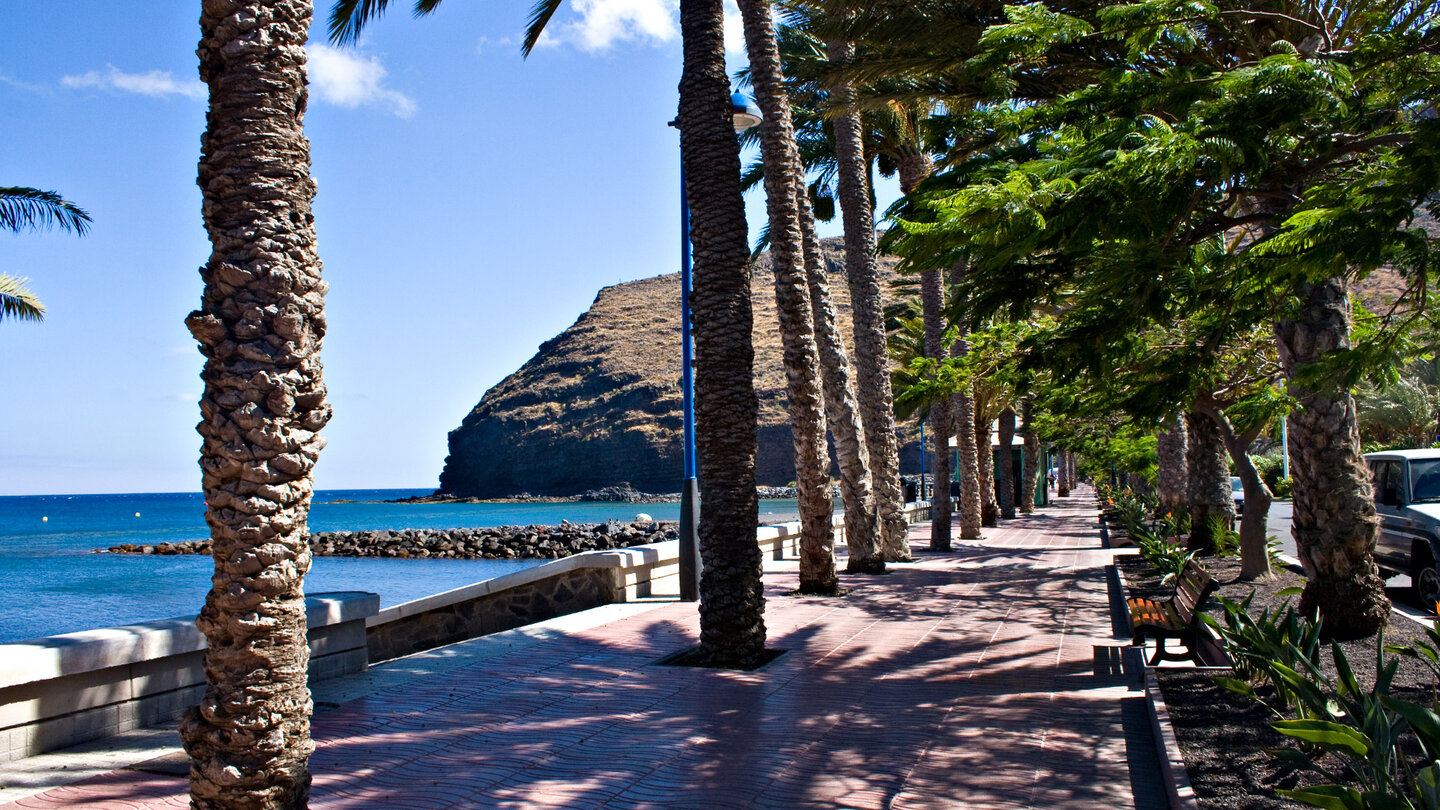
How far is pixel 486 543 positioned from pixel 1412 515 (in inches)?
1444

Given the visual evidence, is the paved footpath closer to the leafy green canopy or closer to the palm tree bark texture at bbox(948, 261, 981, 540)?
the leafy green canopy

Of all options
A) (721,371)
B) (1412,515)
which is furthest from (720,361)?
(1412,515)

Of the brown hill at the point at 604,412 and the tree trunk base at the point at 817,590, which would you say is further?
the brown hill at the point at 604,412

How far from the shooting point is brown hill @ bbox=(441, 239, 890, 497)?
412 feet

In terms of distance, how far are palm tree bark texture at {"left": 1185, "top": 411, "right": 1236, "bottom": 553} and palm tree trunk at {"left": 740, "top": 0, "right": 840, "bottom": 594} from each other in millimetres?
6076

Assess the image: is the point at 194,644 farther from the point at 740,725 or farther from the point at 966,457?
the point at 966,457

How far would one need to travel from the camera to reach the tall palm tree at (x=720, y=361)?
834 cm

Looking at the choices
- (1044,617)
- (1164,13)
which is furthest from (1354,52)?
(1044,617)

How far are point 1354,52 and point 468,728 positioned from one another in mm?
6282

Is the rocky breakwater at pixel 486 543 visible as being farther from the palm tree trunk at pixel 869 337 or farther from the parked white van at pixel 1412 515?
the parked white van at pixel 1412 515

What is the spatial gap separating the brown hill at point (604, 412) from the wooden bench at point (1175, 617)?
4030 inches

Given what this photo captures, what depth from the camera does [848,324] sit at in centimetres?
12638

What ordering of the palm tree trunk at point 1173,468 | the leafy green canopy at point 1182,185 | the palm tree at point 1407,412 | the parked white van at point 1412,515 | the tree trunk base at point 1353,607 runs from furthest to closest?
the palm tree at point 1407,412 < the palm tree trunk at point 1173,468 < the parked white van at point 1412,515 < the tree trunk base at point 1353,607 < the leafy green canopy at point 1182,185

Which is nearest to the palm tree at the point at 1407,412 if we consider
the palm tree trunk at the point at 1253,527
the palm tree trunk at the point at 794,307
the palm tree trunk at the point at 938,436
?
the palm tree trunk at the point at 938,436
